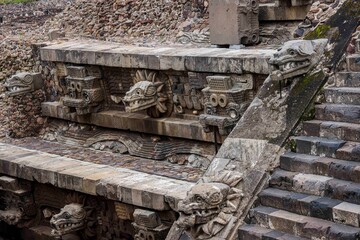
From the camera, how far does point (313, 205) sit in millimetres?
7035

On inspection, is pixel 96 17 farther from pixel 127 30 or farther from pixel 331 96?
pixel 331 96

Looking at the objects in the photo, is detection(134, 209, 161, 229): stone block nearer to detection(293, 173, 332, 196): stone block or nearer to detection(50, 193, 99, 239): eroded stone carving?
detection(50, 193, 99, 239): eroded stone carving

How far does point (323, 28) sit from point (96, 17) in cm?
819

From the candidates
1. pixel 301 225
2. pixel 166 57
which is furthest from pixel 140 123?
pixel 301 225

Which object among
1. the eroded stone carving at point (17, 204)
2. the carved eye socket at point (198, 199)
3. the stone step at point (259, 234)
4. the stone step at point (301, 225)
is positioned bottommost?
the eroded stone carving at point (17, 204)

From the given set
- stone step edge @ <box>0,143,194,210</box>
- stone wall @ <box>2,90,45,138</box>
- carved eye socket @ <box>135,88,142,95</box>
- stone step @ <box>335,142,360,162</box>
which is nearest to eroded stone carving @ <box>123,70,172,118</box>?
carved eye socket @ <box>135,88,142,95</box>

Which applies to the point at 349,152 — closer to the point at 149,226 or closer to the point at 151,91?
the point at 149,226

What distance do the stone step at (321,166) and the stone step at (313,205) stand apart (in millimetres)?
256

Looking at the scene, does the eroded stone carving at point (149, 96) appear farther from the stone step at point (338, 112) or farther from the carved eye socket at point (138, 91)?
the stone step at point (338, 112)

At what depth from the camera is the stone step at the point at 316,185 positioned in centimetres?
693

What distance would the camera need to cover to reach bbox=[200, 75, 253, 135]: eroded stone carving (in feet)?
32.6

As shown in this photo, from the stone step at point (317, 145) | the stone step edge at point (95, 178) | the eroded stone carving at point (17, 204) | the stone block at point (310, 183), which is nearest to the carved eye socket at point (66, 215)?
the stone step edge at point (95, 178)

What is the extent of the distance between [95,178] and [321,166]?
387 centimetres

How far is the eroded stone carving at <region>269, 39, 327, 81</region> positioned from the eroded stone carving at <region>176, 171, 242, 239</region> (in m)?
1.25
